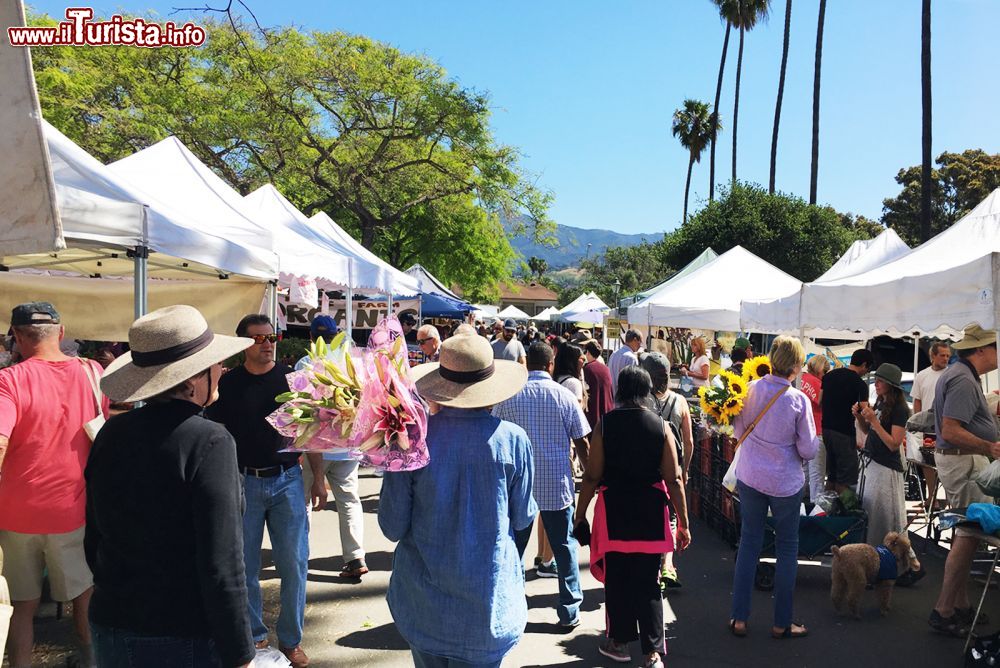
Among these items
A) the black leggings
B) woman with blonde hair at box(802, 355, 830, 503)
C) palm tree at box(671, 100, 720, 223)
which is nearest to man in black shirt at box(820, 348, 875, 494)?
woman with blonde hair at box(802, 355, 830, 503)

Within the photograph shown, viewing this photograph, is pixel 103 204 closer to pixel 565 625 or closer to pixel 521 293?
pixel 565 625

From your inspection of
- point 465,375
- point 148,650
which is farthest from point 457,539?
point 148,650

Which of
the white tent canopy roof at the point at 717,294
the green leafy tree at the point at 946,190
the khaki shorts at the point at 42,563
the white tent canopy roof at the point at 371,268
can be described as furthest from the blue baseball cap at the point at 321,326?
the green leafy tree at the point at 946,190

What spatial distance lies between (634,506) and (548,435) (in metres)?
0.88

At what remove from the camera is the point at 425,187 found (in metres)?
21.2

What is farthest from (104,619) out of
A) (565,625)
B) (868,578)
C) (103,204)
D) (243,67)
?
(243,67)

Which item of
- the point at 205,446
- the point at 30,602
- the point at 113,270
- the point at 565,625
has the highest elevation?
the point at 113,270

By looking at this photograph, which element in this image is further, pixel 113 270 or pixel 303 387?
pixel 113 270

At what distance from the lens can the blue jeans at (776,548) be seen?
4590 mm

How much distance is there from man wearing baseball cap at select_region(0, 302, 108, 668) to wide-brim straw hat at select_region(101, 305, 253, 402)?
1492 mm

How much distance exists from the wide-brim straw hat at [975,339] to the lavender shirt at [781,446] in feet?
5.49

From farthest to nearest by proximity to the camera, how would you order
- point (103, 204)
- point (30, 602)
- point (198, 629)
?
point (103, 204)
point (30, 602)
point (198, 629)

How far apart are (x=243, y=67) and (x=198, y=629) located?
1897cm

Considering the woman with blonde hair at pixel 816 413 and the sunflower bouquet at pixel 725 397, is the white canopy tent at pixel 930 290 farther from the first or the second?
the sunflower bouquet at pixel 725 397
